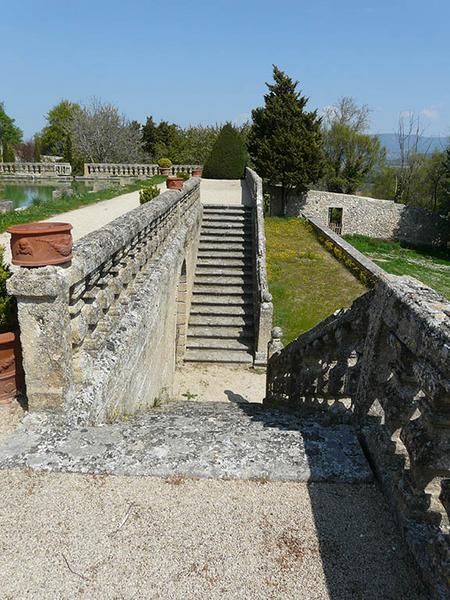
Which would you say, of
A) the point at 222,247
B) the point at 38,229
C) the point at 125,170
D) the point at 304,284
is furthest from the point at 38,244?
the point at 125,170

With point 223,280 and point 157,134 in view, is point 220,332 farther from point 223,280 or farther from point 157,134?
point 157,134

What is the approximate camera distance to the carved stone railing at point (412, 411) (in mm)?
1823

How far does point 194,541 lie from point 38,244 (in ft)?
6.07

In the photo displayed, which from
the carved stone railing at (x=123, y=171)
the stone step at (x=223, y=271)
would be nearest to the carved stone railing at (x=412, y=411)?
the stone step at (x=223, y=271)

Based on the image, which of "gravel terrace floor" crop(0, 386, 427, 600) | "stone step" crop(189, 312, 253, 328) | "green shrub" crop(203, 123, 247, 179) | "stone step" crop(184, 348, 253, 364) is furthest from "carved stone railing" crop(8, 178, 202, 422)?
"green shrub" crop(203, 123, 247, 179)

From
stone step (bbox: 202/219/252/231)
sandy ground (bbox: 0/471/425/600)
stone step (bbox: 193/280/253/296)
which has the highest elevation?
stone step (bbox: 202/219/252/231)

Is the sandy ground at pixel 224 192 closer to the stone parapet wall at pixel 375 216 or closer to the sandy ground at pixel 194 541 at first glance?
the stone parapet wall at pixel 375 216

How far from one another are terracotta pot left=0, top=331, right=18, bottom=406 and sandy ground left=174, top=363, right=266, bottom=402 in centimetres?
587

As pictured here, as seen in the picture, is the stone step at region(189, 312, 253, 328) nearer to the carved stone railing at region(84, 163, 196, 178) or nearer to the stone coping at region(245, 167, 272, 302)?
the stone coping at region(245, 167, 272, 302)

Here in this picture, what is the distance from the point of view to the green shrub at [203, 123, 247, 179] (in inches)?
1026

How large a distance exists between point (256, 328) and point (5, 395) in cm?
842

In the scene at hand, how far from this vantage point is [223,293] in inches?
498

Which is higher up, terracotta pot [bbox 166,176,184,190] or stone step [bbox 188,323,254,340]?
terracotta pot [bbox 166,176,184,190]

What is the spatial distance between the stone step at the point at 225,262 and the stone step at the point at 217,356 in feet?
10.7
